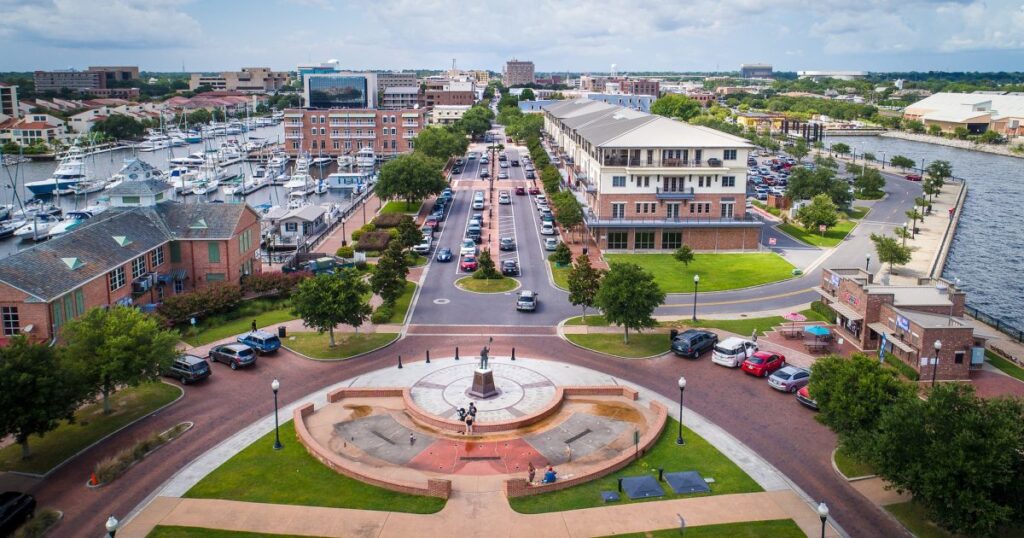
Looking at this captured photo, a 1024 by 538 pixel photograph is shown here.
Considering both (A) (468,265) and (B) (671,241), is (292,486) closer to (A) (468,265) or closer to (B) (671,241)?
(A) (468,265)

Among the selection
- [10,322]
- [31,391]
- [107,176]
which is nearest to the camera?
[31,391]

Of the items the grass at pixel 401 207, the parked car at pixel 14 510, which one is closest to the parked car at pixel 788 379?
the parked car at pixel 14 510

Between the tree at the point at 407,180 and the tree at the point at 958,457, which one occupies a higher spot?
the tree at the point at 407,180

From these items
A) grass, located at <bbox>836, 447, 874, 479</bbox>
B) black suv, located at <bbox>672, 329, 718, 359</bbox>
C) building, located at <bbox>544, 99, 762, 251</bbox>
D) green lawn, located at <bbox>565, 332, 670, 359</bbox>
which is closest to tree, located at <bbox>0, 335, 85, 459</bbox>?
green lawn, located at <bbox>565, 332, 670, 359</bbox>

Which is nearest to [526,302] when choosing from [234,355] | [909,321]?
[234,355]

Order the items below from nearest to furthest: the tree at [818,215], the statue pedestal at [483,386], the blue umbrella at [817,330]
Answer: the statue pedestal at [483,386] → the blue umbrella at [817,330] → the tree at [818,215]

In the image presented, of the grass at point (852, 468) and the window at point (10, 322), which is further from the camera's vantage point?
the window at point (10, 322)

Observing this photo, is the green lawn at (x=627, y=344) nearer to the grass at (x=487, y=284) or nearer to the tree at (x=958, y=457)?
the grass at (x=487, y=284)
